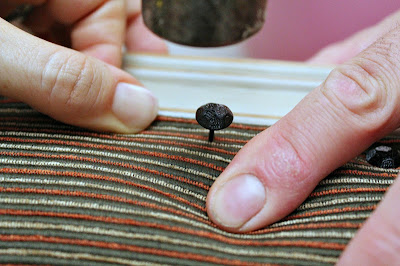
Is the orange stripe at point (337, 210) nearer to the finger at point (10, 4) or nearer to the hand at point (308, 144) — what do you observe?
the hand at point (308, 144)

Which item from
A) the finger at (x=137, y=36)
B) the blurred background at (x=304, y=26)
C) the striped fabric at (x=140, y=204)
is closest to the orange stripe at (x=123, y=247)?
the striped fabric at (x=140, y=204)

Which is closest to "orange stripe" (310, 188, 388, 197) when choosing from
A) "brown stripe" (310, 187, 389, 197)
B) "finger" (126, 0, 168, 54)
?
"brown stripe" (310, 187, 389, 197)

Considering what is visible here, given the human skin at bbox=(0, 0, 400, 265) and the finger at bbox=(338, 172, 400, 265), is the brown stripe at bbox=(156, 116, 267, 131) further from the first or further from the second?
the finger at bbox=(338, 172, 400, 265)

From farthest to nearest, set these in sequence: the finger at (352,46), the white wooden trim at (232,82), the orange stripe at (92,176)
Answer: the finger at (352,46) < the white wooden trim at (232,82) < the orange stripe at (92,176)

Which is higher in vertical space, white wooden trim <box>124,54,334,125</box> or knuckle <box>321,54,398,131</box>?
knuckle <box>321,54,398,131</box>

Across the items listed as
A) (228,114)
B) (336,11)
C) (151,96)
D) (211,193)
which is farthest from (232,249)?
(336,11)

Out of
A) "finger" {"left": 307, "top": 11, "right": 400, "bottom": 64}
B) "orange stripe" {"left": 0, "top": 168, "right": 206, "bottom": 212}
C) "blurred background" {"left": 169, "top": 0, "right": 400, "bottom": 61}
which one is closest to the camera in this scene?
"orange stripe" {"left": 0, "top": 168, "right": 206, "bottom": 212}

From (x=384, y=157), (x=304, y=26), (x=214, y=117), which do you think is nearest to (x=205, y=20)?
(x=214, y=117)
